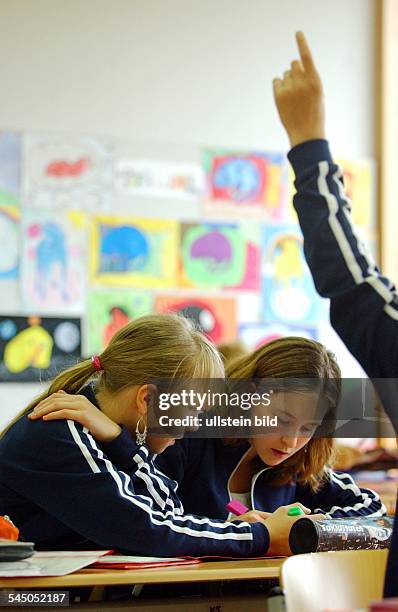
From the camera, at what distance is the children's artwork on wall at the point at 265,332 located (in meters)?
3.69

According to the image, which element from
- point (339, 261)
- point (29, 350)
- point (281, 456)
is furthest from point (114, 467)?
point (29, 350)

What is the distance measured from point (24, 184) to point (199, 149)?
27.1 inches

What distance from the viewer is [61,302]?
3.42 metres

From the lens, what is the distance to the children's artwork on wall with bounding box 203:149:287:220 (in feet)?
12.0

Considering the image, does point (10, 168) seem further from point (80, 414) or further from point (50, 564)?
point (50, 564)

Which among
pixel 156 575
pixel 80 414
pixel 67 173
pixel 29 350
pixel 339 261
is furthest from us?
pixel 67 173

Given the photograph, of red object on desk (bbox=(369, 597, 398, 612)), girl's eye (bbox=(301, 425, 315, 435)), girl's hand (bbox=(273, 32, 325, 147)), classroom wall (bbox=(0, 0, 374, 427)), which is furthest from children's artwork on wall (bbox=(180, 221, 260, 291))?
red object on desk (bbox=(369, 597, 398, 612))

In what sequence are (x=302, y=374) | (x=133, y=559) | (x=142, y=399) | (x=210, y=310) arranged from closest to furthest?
(x=133, y=559)
(x=142, y=399)
(x=302, y=374)
(x=210, y=310)

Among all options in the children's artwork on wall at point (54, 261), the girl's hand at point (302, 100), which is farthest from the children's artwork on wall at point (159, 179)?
the girl's hand at point (302, 100)

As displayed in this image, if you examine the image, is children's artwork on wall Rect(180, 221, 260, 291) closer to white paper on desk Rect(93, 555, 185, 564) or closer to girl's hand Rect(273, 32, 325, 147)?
white paper on desk Rect(93, 555, 185, 564)

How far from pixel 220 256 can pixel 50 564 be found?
2350mm

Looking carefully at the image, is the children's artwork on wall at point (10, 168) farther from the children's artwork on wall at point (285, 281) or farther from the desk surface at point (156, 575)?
the desk surface at point (156, 575)

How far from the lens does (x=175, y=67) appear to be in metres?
3.65

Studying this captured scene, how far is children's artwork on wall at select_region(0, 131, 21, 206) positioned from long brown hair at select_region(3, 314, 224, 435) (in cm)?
177
